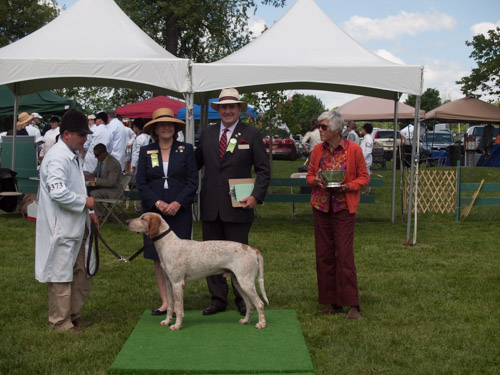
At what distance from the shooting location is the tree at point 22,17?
1272 inches

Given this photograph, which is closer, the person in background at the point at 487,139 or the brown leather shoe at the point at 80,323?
the brown leather shoe at the point at 80,323

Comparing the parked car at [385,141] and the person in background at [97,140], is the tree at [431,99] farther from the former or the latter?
the person in background at [97,140]

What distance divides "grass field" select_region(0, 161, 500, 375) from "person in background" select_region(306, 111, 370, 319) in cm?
25

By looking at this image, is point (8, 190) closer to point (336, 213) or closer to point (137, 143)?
point (137, 143)

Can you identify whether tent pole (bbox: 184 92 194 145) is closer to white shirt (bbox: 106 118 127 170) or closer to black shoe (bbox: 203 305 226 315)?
white shirt (bbox: 106 118 127 170)

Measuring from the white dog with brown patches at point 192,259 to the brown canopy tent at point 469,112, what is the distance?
63.4 ft

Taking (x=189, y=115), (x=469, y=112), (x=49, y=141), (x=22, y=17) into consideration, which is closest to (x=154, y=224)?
(x=189, y=115)

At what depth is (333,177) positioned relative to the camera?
18.7 feet

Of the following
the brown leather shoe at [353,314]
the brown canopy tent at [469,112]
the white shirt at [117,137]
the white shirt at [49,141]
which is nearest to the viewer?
the brown leather shoe at [353,314]

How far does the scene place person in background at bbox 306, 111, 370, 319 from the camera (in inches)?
226

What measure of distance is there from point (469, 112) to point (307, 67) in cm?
1526

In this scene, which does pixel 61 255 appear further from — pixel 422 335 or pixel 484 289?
pixel 484 289

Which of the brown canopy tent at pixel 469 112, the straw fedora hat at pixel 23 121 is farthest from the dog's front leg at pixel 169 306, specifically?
the brown canopy tent at pixel 469 112

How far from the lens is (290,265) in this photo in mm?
8195
